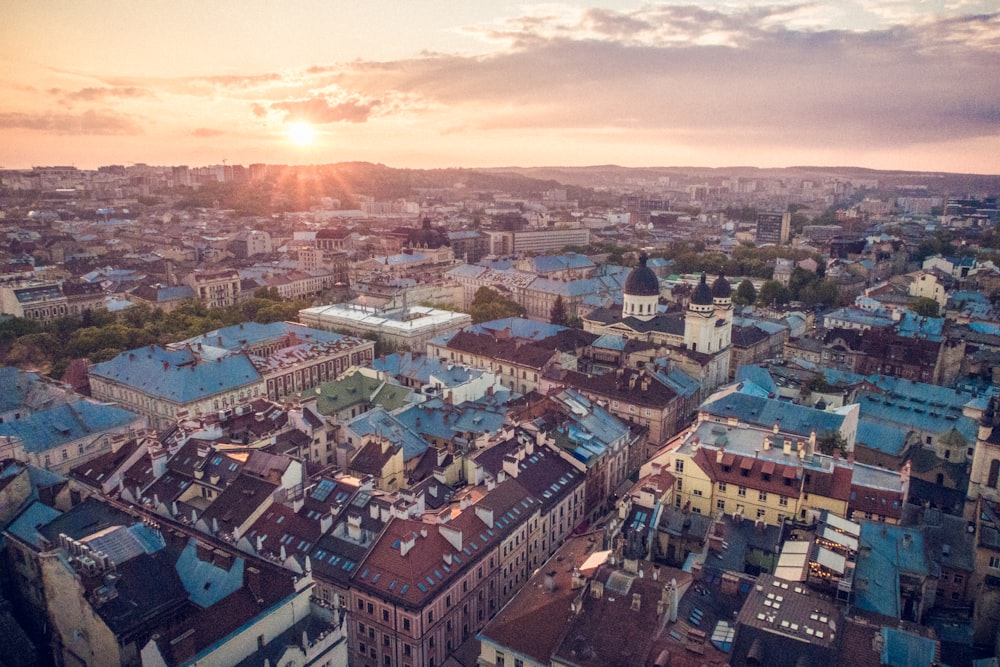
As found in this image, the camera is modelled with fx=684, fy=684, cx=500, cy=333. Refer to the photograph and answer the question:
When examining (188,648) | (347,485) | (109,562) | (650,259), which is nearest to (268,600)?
(188,648)

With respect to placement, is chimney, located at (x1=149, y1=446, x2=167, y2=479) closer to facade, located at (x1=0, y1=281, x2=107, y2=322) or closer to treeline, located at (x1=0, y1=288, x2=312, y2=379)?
treeline, located at (x1=0, y1=288, x2=312, y2=379)

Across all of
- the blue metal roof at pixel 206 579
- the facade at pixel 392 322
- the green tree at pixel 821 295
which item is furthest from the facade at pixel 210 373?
the green tree at pixel 821 295

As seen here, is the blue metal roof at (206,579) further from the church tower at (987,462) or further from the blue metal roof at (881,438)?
the blue metal roof at (881,438)

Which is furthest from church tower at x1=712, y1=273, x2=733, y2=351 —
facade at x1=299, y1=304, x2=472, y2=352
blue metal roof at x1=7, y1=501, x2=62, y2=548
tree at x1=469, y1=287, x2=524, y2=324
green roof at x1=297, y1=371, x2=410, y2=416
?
blue metal roof at x1=7, y1=501, x2=62, y2=548

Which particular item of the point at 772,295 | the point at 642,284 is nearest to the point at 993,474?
the point at 642,284

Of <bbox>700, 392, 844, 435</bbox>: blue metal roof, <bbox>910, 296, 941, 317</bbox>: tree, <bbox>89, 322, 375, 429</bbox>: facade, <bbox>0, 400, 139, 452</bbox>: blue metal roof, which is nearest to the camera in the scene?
<bbox>0, 400, 139, 452</bbox>: blue metal roof

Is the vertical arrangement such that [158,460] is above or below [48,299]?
below

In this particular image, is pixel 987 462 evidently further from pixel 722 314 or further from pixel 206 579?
pixel 206 579
